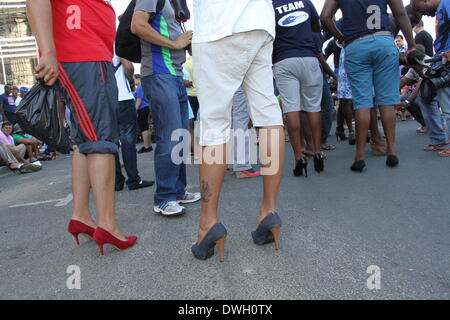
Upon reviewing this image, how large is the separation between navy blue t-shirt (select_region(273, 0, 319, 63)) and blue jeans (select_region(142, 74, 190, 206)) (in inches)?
57.5

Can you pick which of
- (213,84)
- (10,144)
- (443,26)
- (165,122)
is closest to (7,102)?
(10,144)

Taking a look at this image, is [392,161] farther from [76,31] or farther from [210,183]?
[76,31]

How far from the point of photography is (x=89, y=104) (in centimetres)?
193

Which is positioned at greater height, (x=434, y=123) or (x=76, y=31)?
(x=76, y=31)

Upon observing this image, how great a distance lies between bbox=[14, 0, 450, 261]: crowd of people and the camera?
180 cm

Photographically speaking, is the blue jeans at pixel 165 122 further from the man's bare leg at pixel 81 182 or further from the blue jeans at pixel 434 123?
the blue jeans at pixel 434 123

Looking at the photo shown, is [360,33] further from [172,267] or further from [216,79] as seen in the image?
[172,267]

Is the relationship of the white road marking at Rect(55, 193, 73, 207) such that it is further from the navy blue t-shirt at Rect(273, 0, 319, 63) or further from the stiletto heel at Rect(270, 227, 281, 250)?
the navy blue t-shirt at Rect(273, 0, 319, 63)

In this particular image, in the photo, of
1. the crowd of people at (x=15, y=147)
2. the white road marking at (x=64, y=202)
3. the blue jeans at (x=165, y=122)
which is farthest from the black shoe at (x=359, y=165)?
the crowd of people at (x=15, y=147)

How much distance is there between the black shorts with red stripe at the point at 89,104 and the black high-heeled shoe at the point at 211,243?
2.42ft

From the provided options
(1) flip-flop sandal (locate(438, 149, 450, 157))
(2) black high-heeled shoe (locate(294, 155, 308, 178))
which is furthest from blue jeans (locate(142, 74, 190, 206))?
(1) flip-flop sandal (locate(438, 149, 450, 157))

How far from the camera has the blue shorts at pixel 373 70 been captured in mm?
3566

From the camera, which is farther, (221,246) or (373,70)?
(373,70)

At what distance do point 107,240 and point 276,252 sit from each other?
3.11 feet
